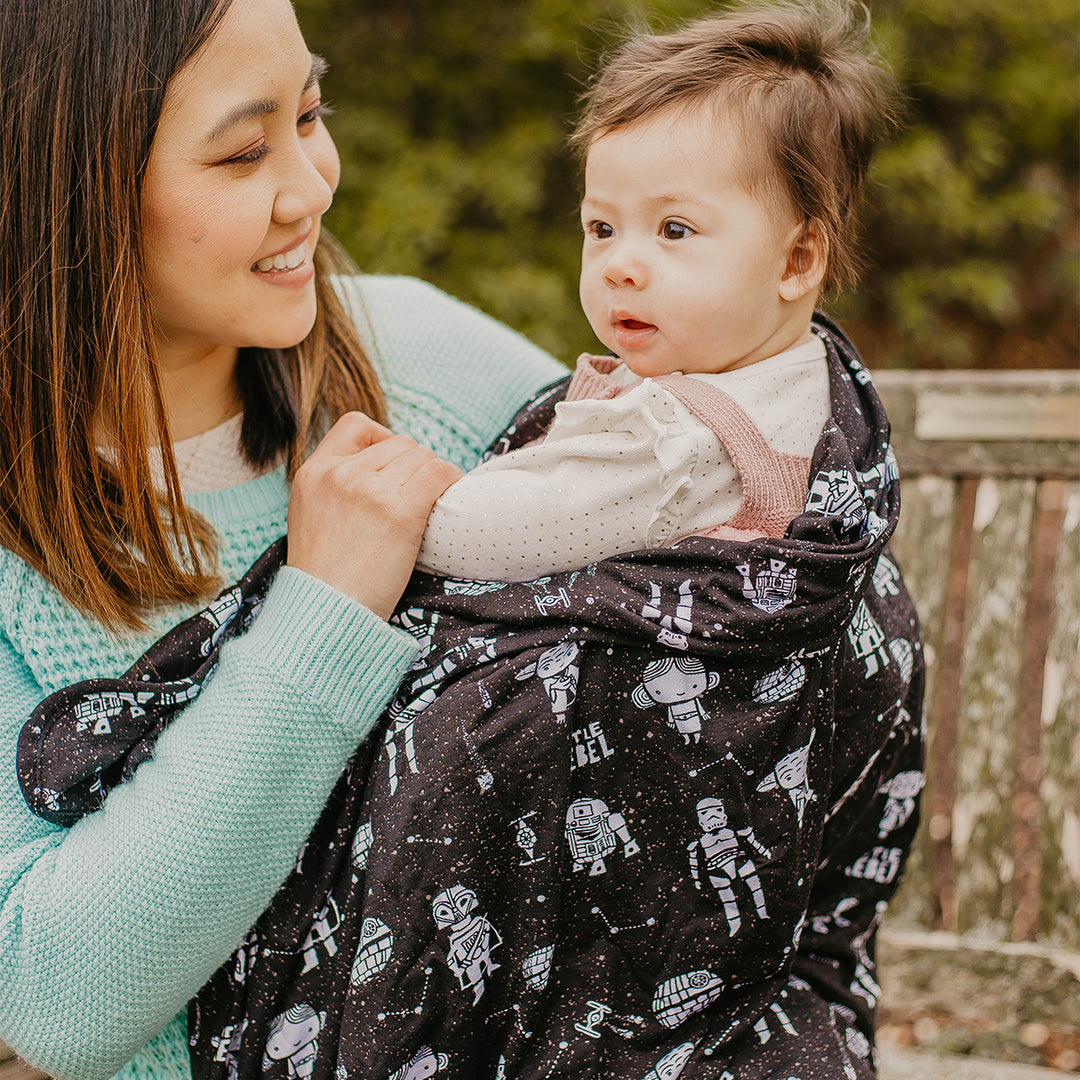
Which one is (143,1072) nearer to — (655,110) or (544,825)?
(544,825)

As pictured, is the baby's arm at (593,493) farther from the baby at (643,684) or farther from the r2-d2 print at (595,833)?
the r2-d2 print at (595,833)

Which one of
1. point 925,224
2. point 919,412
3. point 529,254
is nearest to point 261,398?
point 919,412

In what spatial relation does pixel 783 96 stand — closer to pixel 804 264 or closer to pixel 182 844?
pixel 804 264

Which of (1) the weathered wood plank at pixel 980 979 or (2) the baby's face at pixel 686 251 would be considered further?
(1) the weathered wood plank at pixel 980 979

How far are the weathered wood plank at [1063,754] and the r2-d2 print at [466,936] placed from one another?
1188mm

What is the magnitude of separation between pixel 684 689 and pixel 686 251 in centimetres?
48

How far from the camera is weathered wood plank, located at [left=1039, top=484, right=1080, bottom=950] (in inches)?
78.4

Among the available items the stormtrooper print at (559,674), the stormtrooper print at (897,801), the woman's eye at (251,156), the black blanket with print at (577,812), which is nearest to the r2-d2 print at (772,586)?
the black blanket with print at (577,812)

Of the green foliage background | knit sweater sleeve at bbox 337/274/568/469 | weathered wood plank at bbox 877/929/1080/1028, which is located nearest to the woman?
knit sweater sleeve at bbox 337/274/568/469

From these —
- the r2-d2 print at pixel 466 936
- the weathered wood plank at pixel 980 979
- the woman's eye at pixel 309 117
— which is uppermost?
the woman's eye at pixel 309 117

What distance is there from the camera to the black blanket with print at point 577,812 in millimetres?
1229

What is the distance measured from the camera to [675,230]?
134 cm

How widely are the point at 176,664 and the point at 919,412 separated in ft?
4.26

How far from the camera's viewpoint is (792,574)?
121 centimetres
